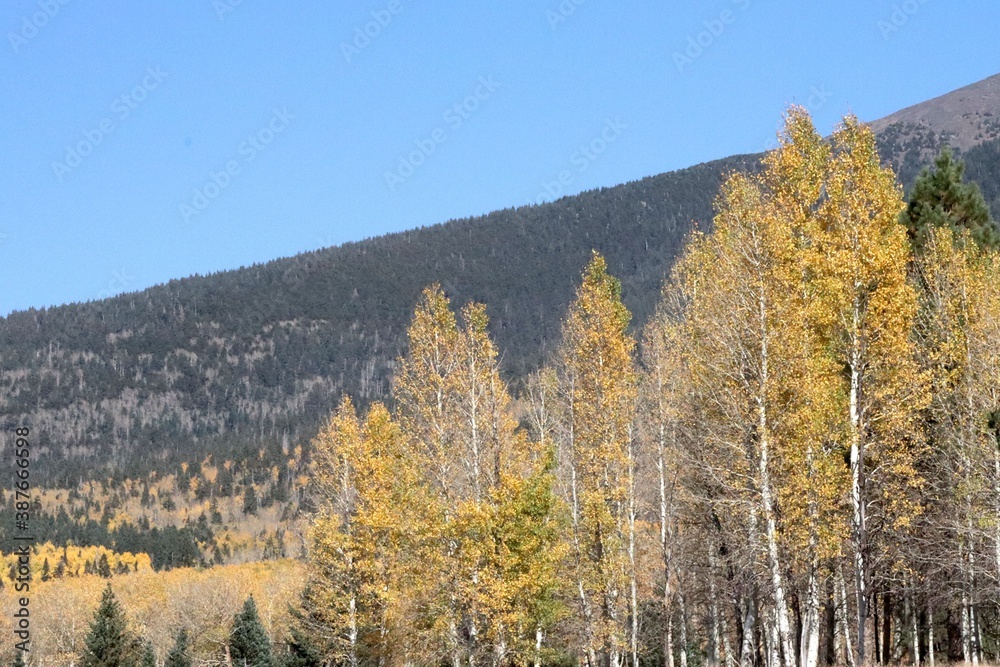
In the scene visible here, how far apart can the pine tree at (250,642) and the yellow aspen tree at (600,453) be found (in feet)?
131

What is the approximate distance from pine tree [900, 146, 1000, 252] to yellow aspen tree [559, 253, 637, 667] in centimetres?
1133

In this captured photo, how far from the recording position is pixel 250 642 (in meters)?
70.2

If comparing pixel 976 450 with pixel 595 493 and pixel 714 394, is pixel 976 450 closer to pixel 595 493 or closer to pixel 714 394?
pixel 714 394

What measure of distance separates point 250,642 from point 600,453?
4500cm

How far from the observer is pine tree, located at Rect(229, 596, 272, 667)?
7012 cm

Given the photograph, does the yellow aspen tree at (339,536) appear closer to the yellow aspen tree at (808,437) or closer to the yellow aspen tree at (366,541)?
the yellow aspen tree at (366,541)

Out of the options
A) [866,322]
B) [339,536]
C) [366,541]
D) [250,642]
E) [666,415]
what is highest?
Answer: [866,322]

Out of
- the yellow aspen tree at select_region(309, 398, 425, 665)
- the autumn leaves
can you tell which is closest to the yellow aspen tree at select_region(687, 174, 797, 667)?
the autumn leaves

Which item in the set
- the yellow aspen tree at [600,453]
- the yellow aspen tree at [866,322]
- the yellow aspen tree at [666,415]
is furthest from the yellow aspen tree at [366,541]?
the yellow aspen tree at [866,322]

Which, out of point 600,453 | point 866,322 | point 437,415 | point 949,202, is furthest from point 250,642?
point 866,322

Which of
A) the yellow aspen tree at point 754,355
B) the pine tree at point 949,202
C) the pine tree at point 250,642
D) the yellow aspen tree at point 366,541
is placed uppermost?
the pine tree at point 949,202

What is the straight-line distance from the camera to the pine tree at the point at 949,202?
36906 millimetres

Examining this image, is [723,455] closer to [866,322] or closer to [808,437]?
[808,437]

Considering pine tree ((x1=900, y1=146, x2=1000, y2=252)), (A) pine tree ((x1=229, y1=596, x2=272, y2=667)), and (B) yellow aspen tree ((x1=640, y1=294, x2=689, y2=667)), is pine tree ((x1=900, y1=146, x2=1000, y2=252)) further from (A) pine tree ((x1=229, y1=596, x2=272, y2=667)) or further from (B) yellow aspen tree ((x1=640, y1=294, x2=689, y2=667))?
(A) pine tree ((x1=229, y1=596, x2=272, y2=667))
